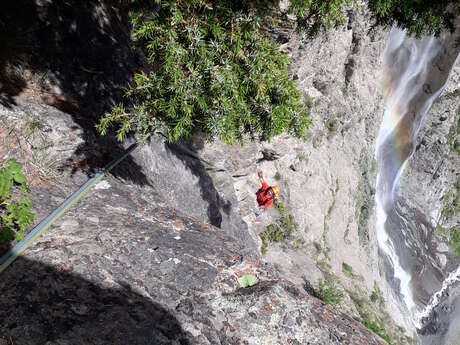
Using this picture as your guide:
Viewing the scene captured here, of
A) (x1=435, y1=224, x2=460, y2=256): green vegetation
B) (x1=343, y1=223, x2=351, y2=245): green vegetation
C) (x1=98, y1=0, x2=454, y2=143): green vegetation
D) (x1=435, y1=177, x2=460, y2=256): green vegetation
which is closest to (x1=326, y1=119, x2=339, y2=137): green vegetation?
(x1=343, y1=223, x2=351, y2=245): green vegetation

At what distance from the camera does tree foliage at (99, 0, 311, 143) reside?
161 inches

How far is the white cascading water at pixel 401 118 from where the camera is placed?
927 inches

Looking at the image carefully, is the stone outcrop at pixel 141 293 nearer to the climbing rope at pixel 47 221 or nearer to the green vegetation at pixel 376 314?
the climbing rope at pixel 47 221

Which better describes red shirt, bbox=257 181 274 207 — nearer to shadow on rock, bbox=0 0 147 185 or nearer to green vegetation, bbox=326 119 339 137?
shadow on rock, bbox=0 0 147 185

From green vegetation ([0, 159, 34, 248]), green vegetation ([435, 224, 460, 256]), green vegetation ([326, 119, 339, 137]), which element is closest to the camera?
green vegetation ([0, 159, 34, 248])

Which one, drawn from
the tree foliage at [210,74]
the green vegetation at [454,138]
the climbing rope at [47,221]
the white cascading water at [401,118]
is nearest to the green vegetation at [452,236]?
the white cascading water at [401,118]

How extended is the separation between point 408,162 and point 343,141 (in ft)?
34.2

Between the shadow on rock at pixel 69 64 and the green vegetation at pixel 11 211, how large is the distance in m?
1.45

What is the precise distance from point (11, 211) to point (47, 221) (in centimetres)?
40

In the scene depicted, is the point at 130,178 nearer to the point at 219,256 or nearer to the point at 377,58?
the point at 219,256

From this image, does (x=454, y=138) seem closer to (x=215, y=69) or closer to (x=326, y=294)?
(x=326, y=294)

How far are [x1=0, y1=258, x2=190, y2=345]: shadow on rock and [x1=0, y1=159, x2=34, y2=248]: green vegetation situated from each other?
0.32 meters

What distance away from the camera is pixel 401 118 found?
2559cm

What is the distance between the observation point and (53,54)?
261 inches
